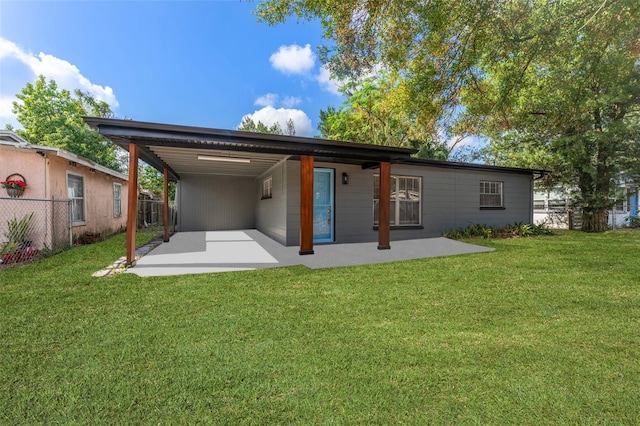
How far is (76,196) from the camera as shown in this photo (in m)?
8.31

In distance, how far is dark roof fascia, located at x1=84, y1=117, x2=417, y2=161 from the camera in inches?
177

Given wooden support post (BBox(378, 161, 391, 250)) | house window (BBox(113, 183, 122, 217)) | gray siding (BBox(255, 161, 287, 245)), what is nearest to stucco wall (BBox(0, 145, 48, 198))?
house window (BBox(113, 183, 122, 217))

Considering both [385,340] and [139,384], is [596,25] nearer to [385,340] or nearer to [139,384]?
[385,340]

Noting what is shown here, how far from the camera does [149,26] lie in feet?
34.0

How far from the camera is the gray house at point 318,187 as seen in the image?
5.55 meters

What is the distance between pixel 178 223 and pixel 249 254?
263 inches

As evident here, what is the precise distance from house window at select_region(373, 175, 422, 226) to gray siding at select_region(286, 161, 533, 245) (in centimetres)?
18

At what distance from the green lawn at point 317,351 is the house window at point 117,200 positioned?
806 centimetres

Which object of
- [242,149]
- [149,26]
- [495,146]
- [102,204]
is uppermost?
[149,26]

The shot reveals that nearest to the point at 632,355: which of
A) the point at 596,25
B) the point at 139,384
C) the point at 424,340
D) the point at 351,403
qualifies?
the point at 424,340

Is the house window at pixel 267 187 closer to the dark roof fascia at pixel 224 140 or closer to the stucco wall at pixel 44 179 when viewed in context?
the dark roof fascia at pixel 224 140

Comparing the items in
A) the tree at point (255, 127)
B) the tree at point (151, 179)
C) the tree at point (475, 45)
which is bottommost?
the tree at point (151, 179)

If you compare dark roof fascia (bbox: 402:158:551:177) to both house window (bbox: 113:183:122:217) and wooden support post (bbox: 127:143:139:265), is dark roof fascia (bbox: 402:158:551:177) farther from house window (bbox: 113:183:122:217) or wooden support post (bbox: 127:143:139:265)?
house window (bbox: 113:183:122:217)

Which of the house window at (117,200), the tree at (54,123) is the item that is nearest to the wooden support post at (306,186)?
the house window at (117,200)
